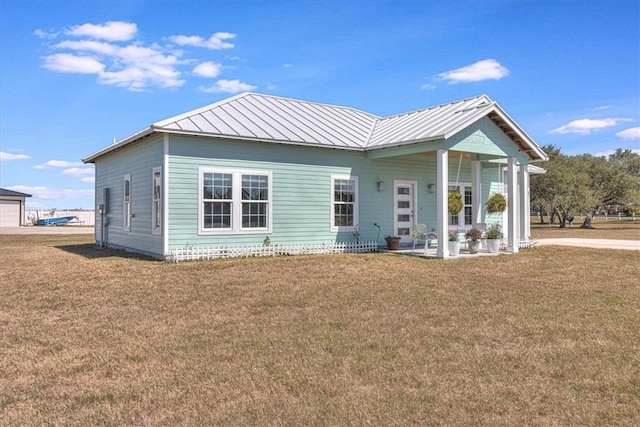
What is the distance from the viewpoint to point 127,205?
50.1 ft

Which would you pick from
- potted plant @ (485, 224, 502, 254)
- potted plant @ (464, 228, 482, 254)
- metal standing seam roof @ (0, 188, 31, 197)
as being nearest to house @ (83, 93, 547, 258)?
potted plant @ (485, 224, 502, 254)

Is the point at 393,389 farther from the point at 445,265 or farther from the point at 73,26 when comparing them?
the point at 73,26

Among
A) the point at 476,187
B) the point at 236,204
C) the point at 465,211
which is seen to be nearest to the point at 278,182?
the point at 236,204

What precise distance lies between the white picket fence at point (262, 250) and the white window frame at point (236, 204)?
45cm

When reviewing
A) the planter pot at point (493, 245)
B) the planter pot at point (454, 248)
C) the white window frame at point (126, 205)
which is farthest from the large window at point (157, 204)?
the planter pot at point (493, 245)

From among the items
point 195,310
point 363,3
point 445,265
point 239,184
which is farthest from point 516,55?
point 195,310

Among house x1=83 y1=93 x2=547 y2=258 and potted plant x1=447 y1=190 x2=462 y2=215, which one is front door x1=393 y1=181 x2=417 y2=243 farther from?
potted plant x1=447 y1=190 x2=462 y2=215

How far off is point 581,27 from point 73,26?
15.2m

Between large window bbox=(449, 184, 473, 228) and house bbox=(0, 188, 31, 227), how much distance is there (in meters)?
38.5

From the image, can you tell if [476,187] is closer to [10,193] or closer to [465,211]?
[465,211]

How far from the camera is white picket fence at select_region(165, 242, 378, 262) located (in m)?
12.0

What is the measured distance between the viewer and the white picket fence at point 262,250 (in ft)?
39.5

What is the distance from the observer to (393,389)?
3.79 m

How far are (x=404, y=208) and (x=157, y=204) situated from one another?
8.25 metres
